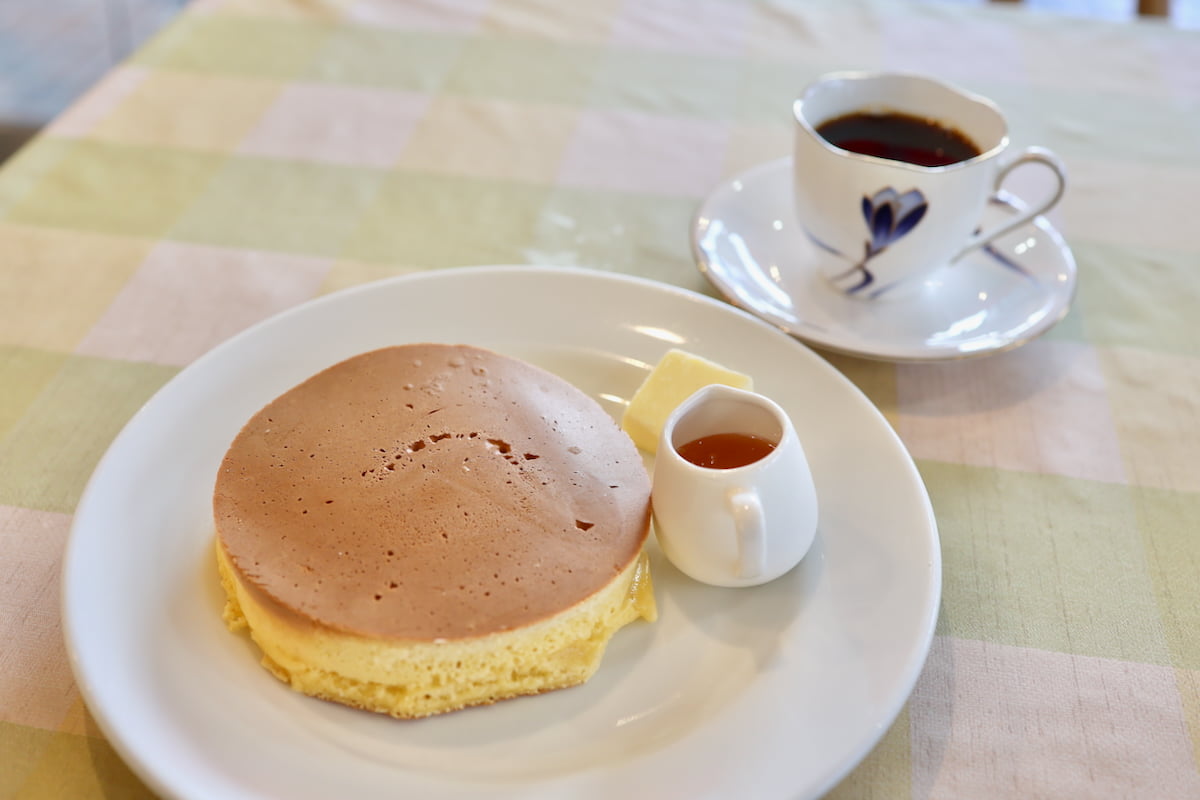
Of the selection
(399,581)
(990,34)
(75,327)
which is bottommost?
(75,327)

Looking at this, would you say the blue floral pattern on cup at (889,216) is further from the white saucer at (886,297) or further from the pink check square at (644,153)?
the pink check square at (644,153)

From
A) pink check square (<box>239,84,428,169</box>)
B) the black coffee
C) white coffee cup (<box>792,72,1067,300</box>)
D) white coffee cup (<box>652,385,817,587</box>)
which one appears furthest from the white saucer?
pink check square (<box>239,84,428,169</box>)

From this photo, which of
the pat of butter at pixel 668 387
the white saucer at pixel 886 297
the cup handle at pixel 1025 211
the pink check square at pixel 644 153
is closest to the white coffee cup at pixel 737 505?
the pat of butter at pixel 668 387

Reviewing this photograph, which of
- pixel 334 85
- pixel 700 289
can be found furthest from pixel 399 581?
pixel 334 85

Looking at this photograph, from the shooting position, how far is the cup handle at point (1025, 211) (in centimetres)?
135

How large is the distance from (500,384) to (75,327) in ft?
2.26

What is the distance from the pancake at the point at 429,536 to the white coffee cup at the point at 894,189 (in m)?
0.48

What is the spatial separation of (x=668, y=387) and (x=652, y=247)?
0.47m

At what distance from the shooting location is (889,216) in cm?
132

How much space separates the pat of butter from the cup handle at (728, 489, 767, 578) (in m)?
0.23

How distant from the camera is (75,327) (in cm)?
139

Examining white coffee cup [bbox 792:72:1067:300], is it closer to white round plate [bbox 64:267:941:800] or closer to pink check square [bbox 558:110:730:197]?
white round plate [bbox 64:267:941:800]

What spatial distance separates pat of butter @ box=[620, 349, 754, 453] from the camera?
45.7 inches

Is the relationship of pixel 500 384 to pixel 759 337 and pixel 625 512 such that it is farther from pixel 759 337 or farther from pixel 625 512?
pixel 759 337
